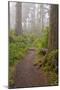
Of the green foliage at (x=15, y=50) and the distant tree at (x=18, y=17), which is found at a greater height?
the distant tree at (x=18, y=17)

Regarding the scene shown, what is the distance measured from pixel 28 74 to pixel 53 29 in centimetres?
50

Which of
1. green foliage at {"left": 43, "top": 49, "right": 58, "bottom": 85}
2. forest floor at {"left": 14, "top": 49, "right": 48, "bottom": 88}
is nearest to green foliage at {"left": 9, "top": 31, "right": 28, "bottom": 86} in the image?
forest floor at {"left": 14, "top": 49, "right": 48, "bottom": 88}

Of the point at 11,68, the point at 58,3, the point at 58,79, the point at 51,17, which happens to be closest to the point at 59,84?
the point at 58,79

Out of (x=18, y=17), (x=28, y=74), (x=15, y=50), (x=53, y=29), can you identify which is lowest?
(x=28, y=74)

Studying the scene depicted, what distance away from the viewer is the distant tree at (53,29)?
1941 mm

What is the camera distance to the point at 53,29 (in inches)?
76.5

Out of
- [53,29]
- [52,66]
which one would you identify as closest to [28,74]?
[52,66]

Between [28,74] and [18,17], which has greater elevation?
[18,17]

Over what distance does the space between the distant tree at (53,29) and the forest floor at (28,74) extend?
7.8 inches

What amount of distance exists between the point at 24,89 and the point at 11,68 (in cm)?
24

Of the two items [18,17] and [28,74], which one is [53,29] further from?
[28,74]

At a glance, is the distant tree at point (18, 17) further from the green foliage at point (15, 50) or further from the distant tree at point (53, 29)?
the distant tree at point (53, 29)

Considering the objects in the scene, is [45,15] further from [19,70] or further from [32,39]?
[19,70]

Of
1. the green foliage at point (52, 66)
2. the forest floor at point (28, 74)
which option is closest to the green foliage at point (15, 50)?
the forest floor at point (28, 74)
